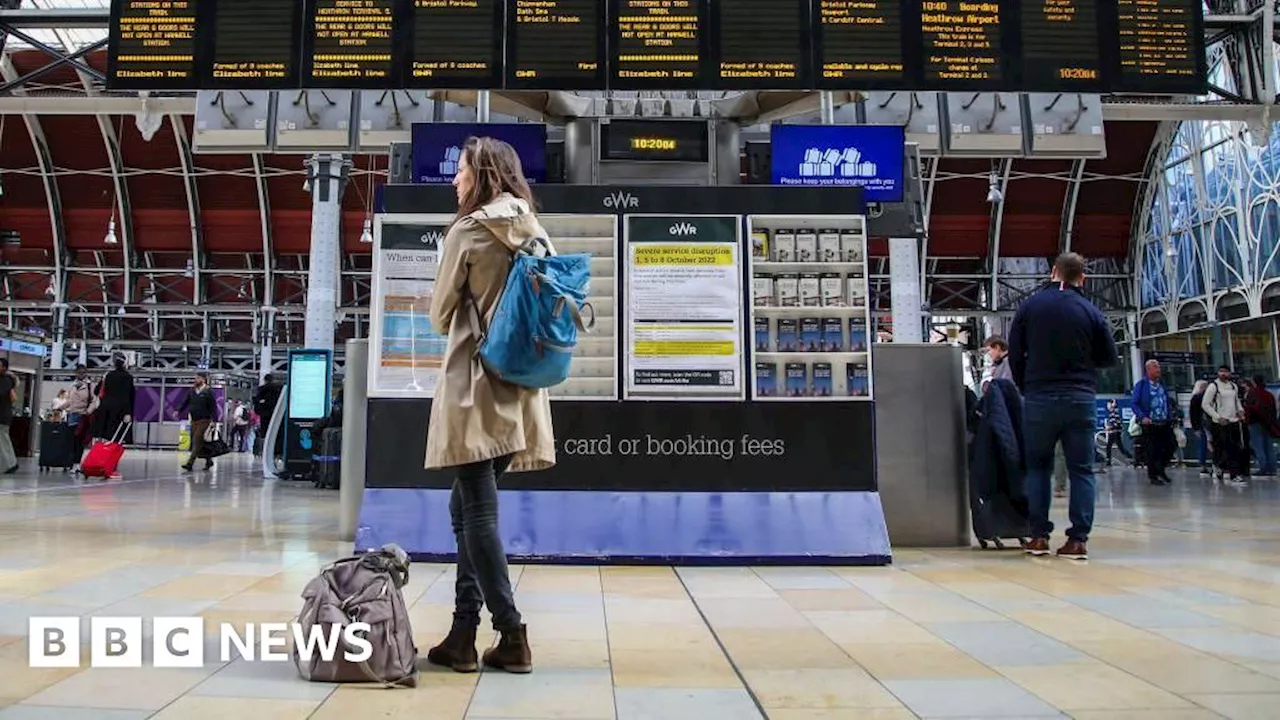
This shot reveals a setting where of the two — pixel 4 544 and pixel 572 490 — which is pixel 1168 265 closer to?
pixel 572 490

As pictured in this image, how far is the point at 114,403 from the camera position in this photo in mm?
13156

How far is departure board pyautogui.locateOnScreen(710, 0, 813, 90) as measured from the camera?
268 inches

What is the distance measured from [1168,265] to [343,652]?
29.3m

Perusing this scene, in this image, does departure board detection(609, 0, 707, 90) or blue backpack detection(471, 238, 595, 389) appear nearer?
blue backpack detection(471, 238, 595, 389)

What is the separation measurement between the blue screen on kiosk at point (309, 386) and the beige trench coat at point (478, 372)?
11064mm

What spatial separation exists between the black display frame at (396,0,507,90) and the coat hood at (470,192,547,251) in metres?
4.18

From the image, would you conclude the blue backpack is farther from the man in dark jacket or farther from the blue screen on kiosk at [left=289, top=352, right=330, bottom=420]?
the blue screen on kiosk at [left=289, top=352, right=330, bottom=420]

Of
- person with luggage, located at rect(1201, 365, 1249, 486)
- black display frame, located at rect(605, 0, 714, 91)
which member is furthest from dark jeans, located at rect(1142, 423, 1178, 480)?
black display frame, located at rect(605, 0, 714, 91)

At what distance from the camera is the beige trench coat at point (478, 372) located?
2.78 meters

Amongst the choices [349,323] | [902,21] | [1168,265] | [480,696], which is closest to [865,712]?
[480,696]

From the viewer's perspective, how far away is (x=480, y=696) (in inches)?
100

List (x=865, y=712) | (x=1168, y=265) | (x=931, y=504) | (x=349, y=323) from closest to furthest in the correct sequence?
(x=865, y=712)
(x=931, y=504)
(x=1168, y=265)
(x=349, y=323)

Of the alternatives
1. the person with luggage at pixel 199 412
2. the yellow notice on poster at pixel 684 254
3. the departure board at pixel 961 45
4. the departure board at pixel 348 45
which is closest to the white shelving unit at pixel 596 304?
the yellow notice on poster at pixel 684 254

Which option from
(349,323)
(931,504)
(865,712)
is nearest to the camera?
(865,712)
